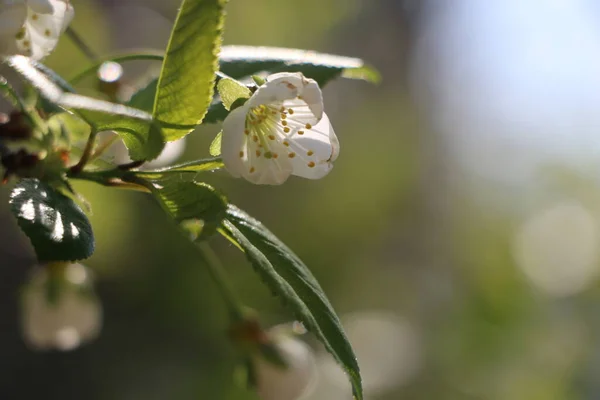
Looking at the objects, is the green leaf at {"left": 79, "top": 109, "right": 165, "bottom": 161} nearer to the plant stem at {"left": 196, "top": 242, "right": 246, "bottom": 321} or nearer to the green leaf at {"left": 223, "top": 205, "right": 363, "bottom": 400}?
the green leaf at {"left": 223, "top": 205, "right": 363, "bottom": 400}

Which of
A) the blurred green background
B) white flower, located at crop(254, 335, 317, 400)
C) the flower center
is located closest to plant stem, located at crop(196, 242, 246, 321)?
white flower, located at crop(254, 335, 317, 400)

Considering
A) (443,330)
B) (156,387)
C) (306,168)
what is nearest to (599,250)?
(443,330)

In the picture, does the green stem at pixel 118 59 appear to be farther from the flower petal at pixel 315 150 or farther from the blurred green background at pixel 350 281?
the blurred green background at pixel 350 281

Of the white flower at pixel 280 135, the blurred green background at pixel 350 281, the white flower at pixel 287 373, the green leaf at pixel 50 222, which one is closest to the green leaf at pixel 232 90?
the white flower at pixel 280 135

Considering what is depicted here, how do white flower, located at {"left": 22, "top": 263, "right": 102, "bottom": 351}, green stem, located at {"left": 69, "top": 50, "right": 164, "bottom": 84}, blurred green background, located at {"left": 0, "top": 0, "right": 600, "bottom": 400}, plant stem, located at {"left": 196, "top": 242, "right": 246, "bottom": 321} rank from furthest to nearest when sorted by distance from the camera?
blurred green background, located at {"left": 0, "top": 0, "right": 600, "bottom": 400} → white flower, located at {"left": 22, "top": 263, "right": 102, "bottom": 351} → plant stem, located at {"left": 196, "top": 242, "right": 246, "bottom": 321} → green stem, located at {"left": 69, "top": 50, "right": 164, "bottom": 84}

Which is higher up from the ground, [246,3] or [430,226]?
[246,3]

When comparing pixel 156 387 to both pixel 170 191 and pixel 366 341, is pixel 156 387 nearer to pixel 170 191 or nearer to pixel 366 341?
pixel 366 341
